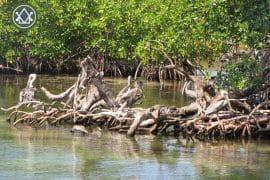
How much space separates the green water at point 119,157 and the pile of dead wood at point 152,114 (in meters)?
0.28

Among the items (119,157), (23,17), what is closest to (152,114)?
(119,157)

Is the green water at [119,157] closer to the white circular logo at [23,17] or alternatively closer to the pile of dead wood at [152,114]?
the pile of dead wood at [152,114]

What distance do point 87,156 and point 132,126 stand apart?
1.91 metres

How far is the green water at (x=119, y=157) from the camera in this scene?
354 inches

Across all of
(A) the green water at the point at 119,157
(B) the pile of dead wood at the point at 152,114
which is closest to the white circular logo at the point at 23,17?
(B) the pile of dead wood at the point at 152,114

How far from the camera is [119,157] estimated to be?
10039mm

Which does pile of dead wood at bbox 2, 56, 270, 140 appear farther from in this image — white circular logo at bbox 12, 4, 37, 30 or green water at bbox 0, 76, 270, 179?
white circular logo at bbox 12, 4, 37, 30

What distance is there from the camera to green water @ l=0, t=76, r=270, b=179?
8992mm

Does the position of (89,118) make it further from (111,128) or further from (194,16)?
(194,16)

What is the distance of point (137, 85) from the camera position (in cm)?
1288

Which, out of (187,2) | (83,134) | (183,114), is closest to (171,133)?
(183,114)

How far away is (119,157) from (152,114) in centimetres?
193

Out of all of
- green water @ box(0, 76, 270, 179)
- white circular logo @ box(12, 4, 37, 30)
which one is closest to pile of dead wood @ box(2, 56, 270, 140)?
green water @ box(0, 76, 270, 179)

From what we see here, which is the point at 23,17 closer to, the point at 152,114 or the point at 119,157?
the point at 152,114
